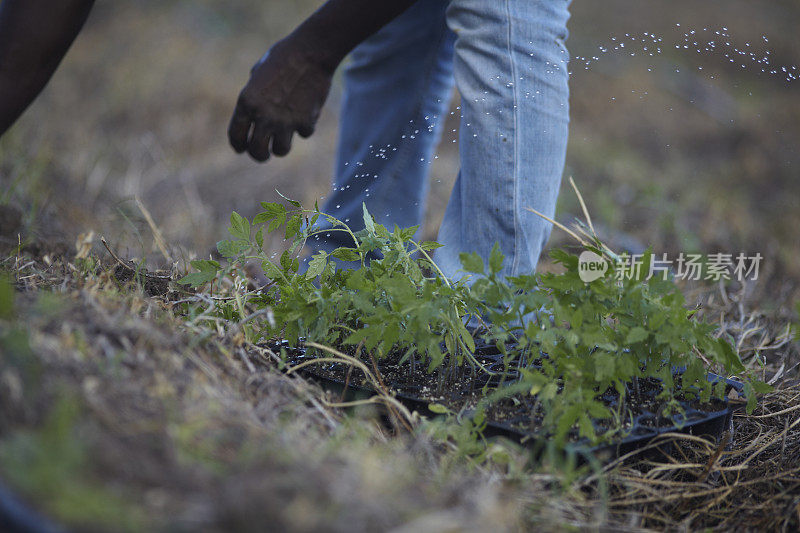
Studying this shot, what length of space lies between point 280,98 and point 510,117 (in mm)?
602

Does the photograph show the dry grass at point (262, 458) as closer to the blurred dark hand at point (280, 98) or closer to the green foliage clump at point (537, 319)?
the green foliage clump at point (537, 319)

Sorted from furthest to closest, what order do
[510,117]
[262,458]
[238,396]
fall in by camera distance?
1. [510,117]
2. [238,396]
3. [262,458]

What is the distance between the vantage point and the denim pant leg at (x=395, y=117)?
83.0 inches

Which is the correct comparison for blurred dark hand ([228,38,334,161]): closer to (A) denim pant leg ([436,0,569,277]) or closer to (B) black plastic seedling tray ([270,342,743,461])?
(A) denim pant leg ([436,0,569,277])

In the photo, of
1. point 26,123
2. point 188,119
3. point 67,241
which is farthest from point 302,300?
point 188,119

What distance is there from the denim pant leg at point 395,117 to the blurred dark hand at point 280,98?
1.21 ft

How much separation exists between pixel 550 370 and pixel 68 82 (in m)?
5.18

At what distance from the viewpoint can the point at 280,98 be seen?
175 centimetres

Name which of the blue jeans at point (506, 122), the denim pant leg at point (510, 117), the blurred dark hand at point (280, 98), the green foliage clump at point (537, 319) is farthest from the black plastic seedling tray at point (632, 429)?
the blurred dark hand at point (280, 98)

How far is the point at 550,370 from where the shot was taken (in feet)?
3.91

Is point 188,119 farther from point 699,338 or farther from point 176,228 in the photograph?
point 699,338

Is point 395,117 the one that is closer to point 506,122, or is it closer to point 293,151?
point 506,122

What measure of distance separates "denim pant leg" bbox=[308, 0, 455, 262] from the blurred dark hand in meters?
0.37

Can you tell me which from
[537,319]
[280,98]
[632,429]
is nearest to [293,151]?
[280,98]
